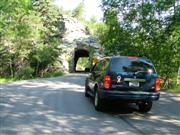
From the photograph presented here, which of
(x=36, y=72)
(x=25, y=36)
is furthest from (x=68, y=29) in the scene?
(x=25, y=36)

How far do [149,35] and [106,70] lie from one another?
1231cm

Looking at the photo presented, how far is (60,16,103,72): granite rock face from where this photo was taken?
46.0m

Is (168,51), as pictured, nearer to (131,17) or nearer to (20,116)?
(131,17)

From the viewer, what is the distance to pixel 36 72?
41.3 m

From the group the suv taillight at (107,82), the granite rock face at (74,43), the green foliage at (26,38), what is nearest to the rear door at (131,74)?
the suv taillight at (107,82)

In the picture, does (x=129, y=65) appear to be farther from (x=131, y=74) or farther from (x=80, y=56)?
(x=80, y=56)

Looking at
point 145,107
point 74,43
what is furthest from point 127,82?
point 74,43

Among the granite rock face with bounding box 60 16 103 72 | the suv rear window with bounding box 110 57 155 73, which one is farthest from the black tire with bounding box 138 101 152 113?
the granite rock face with bounding box 60 16 103 72

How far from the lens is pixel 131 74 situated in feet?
38.1

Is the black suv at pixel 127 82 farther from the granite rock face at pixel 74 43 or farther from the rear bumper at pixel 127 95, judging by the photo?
the granite rock face at pixel 74 43

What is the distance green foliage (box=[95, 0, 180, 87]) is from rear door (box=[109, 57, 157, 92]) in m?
10.2

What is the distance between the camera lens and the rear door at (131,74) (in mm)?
11539

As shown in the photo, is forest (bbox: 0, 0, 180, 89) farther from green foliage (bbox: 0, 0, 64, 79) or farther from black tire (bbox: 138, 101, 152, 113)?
black tire (bbox: 138, 101, 152, 113)

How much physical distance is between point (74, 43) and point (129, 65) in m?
35.9
